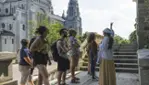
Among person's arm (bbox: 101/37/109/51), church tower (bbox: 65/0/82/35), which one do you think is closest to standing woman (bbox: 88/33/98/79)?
person's arm (bbox: 101/37/109/51)

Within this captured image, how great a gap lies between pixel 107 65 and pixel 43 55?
6.18 feet

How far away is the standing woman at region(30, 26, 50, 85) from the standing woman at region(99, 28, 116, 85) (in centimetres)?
170

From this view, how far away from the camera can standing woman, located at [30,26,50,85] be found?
662 cm

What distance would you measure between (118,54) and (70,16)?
283 feet

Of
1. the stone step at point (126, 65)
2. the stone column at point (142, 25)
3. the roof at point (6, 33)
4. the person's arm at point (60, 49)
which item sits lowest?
the stone step at point (126, 65)

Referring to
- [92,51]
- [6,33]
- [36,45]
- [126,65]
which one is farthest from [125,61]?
[6,33]

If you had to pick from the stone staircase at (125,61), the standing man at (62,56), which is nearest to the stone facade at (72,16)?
the stone staircase at (125,61)

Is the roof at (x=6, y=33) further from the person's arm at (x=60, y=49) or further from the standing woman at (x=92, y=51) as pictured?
the person's arm at (x=60, y=49)

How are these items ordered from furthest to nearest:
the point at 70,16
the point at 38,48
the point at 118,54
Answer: the point at 70,16 → the point at 118,54 → the point at 38,48

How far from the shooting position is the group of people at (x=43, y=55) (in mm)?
6660

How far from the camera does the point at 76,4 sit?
9988cm

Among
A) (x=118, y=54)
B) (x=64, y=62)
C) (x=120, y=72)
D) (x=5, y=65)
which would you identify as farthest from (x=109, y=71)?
(x=118, y=54)

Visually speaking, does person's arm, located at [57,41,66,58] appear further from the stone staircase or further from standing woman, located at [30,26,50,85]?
the stone staircase

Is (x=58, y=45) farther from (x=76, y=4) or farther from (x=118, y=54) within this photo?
(x=76, y=4)
